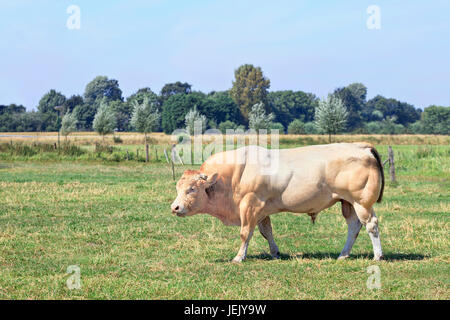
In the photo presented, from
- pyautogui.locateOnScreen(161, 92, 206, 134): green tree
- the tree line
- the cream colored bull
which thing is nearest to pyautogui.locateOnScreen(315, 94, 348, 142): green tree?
the tree line

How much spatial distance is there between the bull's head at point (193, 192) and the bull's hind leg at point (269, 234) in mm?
1326

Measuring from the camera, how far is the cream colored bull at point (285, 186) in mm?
10922

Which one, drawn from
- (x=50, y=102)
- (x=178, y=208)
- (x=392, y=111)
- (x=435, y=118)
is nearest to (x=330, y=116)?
(x=178, y=208)

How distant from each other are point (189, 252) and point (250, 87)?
11415 centimetres

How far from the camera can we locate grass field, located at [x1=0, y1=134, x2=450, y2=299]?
8.80 meters

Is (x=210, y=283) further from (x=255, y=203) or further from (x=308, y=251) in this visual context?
(x=308, y=251)

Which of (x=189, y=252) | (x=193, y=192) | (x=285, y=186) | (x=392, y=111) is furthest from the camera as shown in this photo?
(x=392, y=111)

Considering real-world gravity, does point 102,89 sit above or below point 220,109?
above

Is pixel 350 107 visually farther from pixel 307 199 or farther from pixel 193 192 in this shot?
pixel 193 192

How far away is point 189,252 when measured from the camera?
11844 mm

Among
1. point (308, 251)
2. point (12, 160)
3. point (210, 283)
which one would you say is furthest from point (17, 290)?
point (12, 160)

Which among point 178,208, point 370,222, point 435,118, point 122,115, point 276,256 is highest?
point 122,115

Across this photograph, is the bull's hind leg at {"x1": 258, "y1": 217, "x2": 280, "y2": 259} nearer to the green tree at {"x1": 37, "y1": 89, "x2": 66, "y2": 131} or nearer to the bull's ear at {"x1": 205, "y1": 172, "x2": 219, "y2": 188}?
the bull's ear at {"x1": 205, "y1": 172, "x2": 219, "y2": 188}
